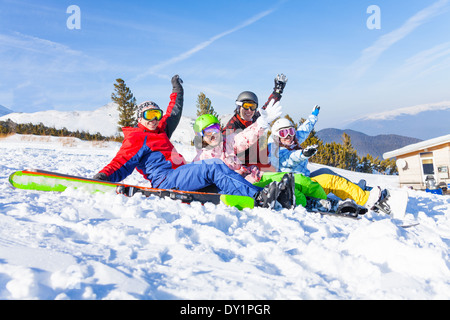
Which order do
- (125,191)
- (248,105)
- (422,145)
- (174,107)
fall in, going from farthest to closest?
(422,145) < (248,105) < (174,107) < (125,191)

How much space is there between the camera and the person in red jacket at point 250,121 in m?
4.71

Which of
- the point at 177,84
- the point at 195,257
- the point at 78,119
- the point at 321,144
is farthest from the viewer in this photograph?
the point at 78,119

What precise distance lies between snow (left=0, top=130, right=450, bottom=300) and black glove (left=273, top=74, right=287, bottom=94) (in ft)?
14.9

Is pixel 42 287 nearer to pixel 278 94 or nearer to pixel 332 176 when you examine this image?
pixel 332 176

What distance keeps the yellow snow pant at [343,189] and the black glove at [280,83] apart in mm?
2866

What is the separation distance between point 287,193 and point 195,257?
6.36 ft

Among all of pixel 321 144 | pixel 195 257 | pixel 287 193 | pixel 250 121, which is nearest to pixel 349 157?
pixel 321 144

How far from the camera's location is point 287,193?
11.4 ft

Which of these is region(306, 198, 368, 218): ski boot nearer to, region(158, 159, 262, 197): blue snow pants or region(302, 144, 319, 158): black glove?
region(302, 144, 319, 158): black glove

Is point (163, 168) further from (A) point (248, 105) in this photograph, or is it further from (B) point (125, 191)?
(A) point (248, 105)

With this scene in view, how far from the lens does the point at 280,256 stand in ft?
6.08

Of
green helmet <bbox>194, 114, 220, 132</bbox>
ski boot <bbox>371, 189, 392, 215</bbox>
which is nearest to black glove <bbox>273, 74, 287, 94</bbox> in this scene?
green helmet <bbox>194, 114, 220, 132</bbox>

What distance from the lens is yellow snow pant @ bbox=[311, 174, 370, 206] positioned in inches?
170

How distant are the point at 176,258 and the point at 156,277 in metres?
0.27
